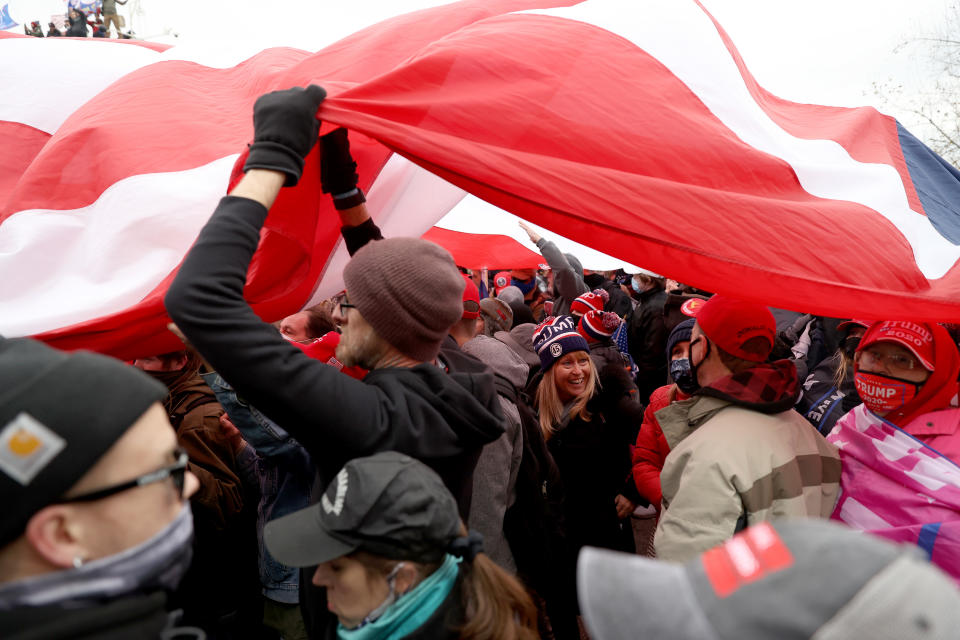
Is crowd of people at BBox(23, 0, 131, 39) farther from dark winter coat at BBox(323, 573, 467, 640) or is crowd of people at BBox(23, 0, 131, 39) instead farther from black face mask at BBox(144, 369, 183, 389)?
dark winter coat at BBox(323, 573, 467, 640)

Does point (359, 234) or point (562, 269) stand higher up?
point (359, 234)

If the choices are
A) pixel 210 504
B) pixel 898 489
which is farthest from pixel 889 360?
pixel 210 504

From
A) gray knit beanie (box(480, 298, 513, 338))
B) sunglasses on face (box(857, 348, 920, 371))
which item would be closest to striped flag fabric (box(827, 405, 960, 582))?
sunglasses on face (box(857, 348, 920, 371))

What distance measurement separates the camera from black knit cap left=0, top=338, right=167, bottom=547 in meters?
0.91

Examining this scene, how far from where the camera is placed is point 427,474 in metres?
1.45

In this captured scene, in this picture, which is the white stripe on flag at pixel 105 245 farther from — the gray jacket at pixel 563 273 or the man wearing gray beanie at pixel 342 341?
the gray jacket at pixel 563 273

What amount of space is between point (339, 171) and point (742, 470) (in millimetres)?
1574

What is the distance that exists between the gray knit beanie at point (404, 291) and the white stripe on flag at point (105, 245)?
2.22ft

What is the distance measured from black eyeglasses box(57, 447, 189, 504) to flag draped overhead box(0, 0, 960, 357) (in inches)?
37.6

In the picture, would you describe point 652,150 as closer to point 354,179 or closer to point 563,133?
point 563,133

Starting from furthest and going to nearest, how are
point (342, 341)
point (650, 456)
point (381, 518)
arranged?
point (650, 456) < point (342, 341) < point (381, 518)

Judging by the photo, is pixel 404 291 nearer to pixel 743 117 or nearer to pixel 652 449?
pixel 743 117

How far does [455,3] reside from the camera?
259 centimetres

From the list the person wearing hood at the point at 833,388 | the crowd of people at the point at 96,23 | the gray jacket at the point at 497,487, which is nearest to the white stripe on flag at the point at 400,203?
the gray jacket at the point at 497,487
